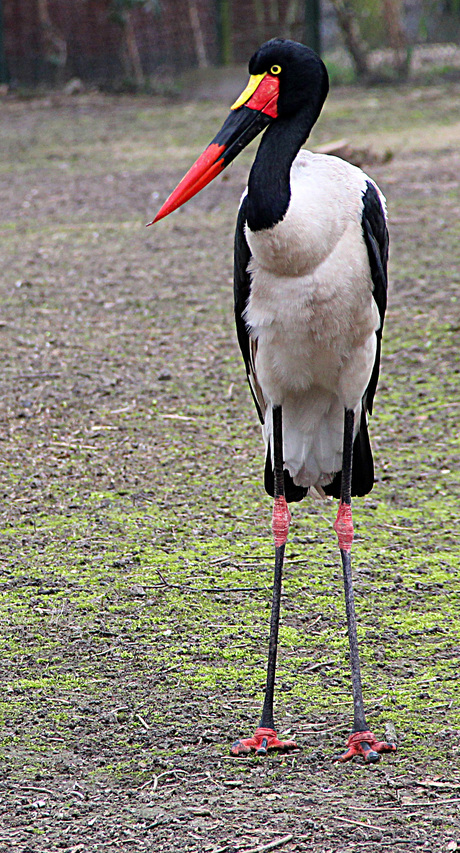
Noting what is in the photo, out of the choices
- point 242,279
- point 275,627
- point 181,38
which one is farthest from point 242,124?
point 181,38

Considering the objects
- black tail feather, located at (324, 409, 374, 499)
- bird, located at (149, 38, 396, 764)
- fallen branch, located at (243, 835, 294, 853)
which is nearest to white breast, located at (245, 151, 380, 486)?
bird, located at (149, 38, 396, 764)

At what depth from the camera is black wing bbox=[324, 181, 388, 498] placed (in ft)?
8.82

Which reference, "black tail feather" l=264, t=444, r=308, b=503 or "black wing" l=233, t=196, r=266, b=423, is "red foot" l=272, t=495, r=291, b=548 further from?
"black wing" l=233, t=196, r=266, b=423

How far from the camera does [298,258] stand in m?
2.54

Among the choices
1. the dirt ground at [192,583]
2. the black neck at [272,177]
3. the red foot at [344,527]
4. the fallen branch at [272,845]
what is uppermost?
the black neck at [272,177]

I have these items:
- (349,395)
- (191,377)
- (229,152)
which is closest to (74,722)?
(349,395)

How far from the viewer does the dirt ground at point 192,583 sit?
2438 millimetres

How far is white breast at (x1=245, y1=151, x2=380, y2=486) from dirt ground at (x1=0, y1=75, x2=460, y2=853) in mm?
796

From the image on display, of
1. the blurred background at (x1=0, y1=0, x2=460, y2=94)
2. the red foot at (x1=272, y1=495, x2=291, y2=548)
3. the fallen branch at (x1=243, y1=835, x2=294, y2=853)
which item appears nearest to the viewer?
the fallen branch at (x1=243, y1=835, x2=294, y2=853)

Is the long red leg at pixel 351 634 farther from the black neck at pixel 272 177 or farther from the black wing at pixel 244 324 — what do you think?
the black neck at pixel 272 177

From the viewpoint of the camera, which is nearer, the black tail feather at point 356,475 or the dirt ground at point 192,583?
the dirt ground at point 192,583

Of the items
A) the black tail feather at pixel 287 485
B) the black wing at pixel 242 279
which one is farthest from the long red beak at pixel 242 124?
the black tail feather at pixel 287 485

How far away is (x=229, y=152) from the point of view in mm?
2635

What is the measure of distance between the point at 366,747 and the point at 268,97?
1.62 metres
